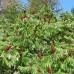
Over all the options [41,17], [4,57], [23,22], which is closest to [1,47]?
[4,57]

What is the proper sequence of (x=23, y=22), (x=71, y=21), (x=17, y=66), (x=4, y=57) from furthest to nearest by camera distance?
(x=71, y=21), (x=23, y=22), (x=17, y=66), (x=4, y=57)

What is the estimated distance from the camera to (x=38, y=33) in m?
6.44

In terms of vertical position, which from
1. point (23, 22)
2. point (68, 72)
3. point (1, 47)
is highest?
point (23, 22)

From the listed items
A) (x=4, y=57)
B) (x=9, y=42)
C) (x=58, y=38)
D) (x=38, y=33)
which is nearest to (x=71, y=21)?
(x=58, y=38)

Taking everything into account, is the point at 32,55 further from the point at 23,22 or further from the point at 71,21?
the point at 71,21

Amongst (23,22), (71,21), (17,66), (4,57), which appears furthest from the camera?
(71,21)

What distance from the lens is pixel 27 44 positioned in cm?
630

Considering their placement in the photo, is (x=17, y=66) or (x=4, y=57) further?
(x=17, y=66)

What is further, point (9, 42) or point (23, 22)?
point (23, 22)

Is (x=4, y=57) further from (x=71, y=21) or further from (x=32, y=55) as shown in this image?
(x=71, y=21)

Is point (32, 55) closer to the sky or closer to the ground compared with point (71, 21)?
closer to the ground

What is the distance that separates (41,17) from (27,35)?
132 centimetres

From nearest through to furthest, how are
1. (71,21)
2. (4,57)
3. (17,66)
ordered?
(4,57), (17,66), (71,21)

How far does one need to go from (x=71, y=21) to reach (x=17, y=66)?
1880 millimetres
